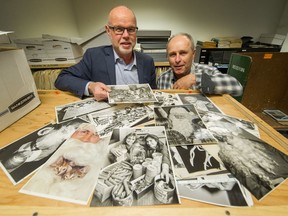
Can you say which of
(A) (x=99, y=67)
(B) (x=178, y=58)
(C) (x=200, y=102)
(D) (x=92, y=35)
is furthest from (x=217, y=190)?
(D) (x=92, y=35)

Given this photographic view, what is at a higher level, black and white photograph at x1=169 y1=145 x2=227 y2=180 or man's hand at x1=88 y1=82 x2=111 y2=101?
man's hand at x1=88 y1=82 x2=111 y2=101

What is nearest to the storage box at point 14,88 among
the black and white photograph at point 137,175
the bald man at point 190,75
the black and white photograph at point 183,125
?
the black and white photograph at point 137,175

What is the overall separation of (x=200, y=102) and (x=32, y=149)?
630mm

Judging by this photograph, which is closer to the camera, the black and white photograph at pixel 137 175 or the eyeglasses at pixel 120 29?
the black and white photograph at pixel 137 175

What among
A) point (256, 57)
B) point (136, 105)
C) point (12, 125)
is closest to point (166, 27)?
point (256, 57)

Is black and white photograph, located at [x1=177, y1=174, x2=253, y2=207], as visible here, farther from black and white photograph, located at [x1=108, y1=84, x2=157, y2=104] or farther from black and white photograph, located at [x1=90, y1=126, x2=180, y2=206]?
black and white photograph, located at [x1=108, y1=84, x2=157, y2=104]

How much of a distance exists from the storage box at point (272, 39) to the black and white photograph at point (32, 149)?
3.02 metres

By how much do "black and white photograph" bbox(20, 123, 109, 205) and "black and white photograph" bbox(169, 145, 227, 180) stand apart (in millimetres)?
179

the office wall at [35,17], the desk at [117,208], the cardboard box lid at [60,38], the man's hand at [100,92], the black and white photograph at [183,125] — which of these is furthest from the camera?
the cardboard box lid at [60,38]

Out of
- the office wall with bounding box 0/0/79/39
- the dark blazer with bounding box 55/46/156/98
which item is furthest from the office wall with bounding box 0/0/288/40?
the dark blazer with bounding box 55/46/156/98

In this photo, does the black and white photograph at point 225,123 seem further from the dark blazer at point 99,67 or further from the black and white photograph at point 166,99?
the dark blazer at point 99,67

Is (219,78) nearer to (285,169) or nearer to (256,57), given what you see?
(285,169)

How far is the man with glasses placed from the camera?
1020mm

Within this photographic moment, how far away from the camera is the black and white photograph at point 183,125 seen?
445mm
